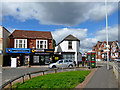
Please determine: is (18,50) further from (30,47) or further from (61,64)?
(61,64)

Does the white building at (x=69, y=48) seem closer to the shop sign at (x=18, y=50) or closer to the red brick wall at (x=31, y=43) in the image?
the red brick wall at (x=31, y=43)

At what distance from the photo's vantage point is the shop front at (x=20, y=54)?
2655cm

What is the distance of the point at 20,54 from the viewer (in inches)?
1075

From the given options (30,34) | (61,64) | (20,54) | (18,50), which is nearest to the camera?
→ (61,64)

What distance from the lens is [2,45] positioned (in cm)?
2594

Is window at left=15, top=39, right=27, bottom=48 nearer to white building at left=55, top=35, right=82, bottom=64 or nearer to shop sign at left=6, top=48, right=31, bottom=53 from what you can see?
shop sign at left=6, top=48, right=31, bottom=53

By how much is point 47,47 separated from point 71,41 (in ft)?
22.1

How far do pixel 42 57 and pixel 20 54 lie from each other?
16.8 feet

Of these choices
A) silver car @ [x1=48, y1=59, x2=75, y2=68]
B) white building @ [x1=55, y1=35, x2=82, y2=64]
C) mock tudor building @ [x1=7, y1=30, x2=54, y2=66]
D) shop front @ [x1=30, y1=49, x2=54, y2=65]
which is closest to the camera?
silver car @ [x1=48, y1=59, x2=75, y2=68]

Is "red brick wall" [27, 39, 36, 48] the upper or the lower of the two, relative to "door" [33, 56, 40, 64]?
upper

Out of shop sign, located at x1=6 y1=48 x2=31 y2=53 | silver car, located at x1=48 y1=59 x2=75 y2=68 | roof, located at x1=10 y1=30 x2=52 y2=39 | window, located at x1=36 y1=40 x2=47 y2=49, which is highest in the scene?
roof, located at x1=10 y1=30 x2=52 y2=39

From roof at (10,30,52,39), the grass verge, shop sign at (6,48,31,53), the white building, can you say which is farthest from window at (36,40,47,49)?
the grass verge

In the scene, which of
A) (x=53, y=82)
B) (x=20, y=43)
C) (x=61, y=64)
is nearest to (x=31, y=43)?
(x=20, y=43)

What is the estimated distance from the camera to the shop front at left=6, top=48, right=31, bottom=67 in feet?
87.1
